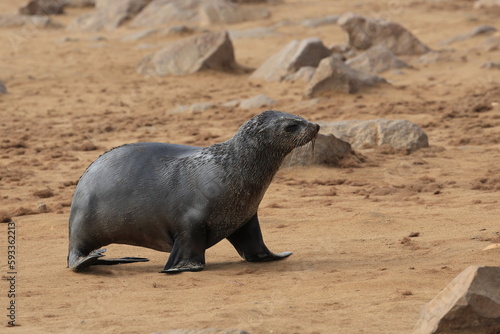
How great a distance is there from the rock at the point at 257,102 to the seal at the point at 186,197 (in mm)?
7563

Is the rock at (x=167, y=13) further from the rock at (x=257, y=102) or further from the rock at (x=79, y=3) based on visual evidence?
the rock at (x=257, y=102)

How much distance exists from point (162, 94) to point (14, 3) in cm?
1617

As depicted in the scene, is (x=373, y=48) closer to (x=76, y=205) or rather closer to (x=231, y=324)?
(x=76, y=205)

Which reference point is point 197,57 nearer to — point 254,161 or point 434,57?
point 434,57

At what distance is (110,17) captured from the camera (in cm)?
2444

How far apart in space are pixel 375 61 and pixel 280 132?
10714mm

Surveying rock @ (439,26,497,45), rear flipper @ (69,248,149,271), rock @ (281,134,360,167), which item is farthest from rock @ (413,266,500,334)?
rock @ (439,26,497,45)

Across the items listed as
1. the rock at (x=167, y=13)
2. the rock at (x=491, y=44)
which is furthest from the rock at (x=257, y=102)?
the rock at (x=167, y=13)

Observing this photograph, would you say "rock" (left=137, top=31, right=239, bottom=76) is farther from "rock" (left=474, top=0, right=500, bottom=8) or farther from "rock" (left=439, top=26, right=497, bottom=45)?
"rock" (left=474, top=0, right=500, bottom=8)

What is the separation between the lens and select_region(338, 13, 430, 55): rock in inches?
701

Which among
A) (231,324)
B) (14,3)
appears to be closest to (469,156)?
(231,324)

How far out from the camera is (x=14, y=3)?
29.6m

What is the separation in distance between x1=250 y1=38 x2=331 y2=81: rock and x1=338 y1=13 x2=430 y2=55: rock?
2.02 m

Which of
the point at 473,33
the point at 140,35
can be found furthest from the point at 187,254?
the point at 140,35
